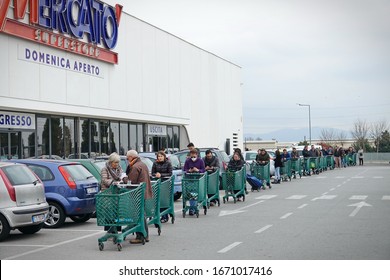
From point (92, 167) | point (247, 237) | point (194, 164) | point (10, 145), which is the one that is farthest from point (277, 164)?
point (247, 237)

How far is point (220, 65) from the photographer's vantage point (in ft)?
182

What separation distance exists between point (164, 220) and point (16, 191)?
4463 mm

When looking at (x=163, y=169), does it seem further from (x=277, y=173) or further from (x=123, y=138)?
(x=123, y=138)

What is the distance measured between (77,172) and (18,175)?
2546 millimetres

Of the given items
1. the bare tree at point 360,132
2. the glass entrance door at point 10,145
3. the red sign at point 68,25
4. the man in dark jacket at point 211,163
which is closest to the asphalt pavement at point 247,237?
the man in dark jacket at point 211,163

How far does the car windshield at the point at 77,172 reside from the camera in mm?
15750

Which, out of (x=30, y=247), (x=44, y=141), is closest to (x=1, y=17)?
(x=44, y=141)

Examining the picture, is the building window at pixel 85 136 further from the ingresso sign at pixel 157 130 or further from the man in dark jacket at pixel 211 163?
the man in dark jacket at pixel 211 163

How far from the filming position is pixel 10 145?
26.3 meters

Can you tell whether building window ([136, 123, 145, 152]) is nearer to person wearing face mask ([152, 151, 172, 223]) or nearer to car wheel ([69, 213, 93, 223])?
car wheel ([69, 213, 93, 223])

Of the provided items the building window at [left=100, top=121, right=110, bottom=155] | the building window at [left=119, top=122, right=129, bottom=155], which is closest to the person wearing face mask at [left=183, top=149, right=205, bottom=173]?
the building window at [left=100, top=121, right=110, bottom=155]

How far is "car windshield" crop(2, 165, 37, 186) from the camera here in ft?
43.7

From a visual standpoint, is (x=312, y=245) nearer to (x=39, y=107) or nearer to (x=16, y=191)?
(x=16, y=191)

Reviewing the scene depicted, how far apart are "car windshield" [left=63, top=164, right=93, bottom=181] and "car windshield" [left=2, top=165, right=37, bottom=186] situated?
6.20ft
